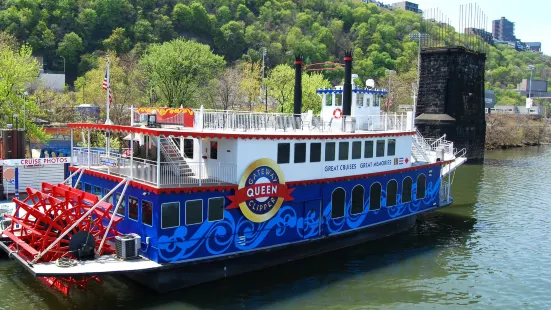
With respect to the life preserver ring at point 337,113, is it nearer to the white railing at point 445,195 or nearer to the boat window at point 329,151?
the boat window at point 329,151

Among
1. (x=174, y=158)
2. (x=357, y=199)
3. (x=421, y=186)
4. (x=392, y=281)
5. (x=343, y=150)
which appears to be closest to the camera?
(x=174, y=158)

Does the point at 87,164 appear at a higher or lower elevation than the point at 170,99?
lower

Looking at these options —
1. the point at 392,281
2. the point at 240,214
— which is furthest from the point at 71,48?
the point at 392,281

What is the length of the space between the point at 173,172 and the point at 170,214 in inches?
77.3

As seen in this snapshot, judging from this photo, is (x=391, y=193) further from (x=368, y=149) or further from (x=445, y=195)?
(x=445, y=195)

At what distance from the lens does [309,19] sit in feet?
451

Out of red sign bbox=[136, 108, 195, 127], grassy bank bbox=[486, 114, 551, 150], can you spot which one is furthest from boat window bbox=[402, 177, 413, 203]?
grassy bank bbox=[486, 114, 551, 150]

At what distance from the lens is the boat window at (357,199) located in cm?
2038

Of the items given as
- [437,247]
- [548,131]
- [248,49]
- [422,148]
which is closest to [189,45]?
[422,148]

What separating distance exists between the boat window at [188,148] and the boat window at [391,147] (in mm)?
8798

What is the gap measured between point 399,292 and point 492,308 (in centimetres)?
294

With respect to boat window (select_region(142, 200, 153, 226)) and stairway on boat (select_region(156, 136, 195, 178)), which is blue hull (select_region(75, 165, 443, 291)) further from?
stairway on boat (select_region(156, 136, 195, 178))

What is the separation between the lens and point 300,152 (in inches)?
724

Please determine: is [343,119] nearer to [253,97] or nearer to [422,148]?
[422,148]
